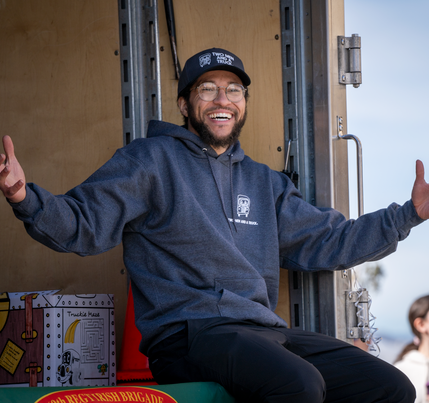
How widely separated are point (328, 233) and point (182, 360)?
2.92ft

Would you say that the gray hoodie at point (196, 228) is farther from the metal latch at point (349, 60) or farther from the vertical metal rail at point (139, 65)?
the metal latch at point (349, 60)

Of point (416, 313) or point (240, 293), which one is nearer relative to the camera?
point (240, 293)

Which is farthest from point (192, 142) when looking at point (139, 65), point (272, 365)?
point (272, 365)

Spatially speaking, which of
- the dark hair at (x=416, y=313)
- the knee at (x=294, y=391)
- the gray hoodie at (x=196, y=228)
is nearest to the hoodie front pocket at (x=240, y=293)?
the gray hoodie at (x=196, y=228)

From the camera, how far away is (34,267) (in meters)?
2.71

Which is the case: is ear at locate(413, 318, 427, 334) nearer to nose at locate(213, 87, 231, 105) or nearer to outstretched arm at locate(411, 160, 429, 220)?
outstretched arm at locate(411, 160, 429, 220)

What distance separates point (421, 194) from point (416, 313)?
50cm

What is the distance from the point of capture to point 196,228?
207cm

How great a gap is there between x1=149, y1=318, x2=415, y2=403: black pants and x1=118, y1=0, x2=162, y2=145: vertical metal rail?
1.19 meters

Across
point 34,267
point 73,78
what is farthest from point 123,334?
point 73,78

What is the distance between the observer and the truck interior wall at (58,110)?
2.70 m

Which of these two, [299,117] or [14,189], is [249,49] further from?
[14,189]

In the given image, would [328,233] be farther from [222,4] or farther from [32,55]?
[32,55]

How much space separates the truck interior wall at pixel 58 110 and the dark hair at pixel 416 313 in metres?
1.24
